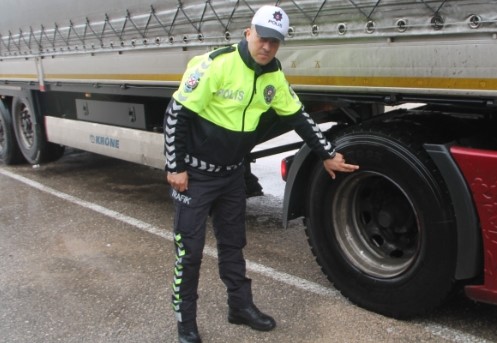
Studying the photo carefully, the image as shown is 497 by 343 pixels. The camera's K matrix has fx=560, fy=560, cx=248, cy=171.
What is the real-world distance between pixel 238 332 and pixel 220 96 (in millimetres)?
1391

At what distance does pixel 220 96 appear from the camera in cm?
276

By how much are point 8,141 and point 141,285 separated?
16.8 feet

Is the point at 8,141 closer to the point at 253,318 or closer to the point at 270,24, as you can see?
the point at 253,318

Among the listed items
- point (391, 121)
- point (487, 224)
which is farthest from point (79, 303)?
point (487, 224)

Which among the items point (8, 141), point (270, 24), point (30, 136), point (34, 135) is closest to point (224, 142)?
point (270, 24)

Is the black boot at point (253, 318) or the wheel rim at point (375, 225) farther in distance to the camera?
the wheel rim at point (375, 225)

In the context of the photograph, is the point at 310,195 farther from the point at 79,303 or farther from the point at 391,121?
the point at 79,303

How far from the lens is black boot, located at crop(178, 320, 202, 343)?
3.06 meters

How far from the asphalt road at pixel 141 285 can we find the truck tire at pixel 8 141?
203cm

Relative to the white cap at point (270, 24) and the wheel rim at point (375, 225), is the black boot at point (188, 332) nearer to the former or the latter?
the wheel rim at point (375, 225)

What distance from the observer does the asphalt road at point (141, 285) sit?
127 inches

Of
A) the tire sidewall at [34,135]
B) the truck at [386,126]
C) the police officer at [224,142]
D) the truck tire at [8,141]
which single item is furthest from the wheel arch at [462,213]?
the truck tire at [8,141]

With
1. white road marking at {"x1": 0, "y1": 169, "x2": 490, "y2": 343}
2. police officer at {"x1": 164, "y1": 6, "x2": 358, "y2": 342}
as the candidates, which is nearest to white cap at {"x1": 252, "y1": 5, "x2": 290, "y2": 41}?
police officer at {"x1": 164, "y1": 6, "x2": 358, "y2": 342}

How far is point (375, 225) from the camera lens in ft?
11.5
